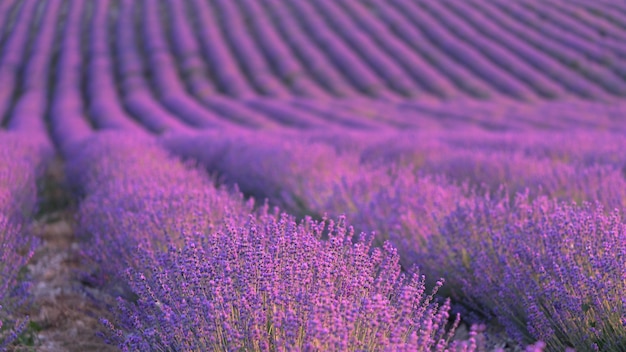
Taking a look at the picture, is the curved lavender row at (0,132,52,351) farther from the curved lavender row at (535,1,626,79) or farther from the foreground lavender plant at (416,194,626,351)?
the curved lavender row at (535,1,626,79)

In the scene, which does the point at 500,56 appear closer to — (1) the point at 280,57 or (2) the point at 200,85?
(1) the point at 280,57

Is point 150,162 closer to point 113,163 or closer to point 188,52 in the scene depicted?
point 113,163

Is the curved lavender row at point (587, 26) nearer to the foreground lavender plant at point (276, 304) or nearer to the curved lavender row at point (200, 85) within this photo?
the curved lavender row at point (200, 85)

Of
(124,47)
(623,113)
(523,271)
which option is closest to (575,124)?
(623,113)

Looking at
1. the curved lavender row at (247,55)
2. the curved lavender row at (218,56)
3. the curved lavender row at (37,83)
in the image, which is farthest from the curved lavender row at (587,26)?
the curved lavender row at (37,83)

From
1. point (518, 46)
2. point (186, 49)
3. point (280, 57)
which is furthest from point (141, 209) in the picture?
point (518, 46)

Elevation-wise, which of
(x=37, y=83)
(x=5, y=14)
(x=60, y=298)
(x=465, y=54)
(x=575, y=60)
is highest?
(x=5, y=14)
